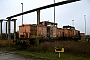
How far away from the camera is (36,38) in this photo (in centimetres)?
1600

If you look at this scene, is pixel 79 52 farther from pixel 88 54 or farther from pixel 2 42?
pixel 2 42

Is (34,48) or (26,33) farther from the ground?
(26,33)

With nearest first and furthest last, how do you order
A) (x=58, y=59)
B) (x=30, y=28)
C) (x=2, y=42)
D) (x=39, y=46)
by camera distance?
(x=58, y=59), (x=39, y=46), (x=30, y=28), (x=2, y=42)

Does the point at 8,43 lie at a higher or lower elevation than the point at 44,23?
lower

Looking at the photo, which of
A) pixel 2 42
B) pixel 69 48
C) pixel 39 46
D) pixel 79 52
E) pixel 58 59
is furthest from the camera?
pixel 2 42

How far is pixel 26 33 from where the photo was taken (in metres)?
18.0

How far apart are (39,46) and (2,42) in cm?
806

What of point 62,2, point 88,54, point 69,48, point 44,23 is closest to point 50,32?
point 44,23

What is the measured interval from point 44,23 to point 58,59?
1019 centimetres

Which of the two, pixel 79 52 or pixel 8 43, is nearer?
pixel 79 52

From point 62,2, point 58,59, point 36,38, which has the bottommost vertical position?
point 58,59

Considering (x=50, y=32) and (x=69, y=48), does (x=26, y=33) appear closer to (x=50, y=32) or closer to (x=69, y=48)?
(x=50, y=32)

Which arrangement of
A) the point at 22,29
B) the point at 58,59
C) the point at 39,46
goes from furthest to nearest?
the point at 22,29
the point at 39,46
the point at 58,59

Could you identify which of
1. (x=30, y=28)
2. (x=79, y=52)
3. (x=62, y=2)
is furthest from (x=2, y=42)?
(x=79, y=52)
